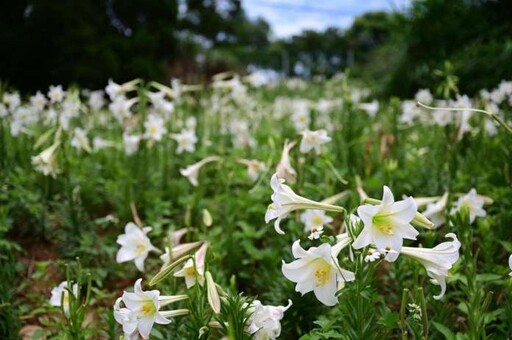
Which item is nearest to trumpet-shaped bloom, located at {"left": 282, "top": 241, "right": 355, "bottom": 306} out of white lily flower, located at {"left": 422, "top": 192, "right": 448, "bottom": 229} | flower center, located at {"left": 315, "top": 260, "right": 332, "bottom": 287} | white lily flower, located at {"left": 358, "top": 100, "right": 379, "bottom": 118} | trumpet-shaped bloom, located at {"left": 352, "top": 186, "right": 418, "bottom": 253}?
flower center, located at {"left": 315, "top": 260, "right": 332, "bottom": 287}

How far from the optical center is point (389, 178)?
2.30 m

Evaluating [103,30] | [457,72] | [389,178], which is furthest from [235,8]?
[389,178]

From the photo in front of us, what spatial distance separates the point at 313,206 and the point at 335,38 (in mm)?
25011

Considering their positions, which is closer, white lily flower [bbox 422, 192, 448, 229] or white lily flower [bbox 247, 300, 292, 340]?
white lily flower [bbox 247, 300, 292, 340]

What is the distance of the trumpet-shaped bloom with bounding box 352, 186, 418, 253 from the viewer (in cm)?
125

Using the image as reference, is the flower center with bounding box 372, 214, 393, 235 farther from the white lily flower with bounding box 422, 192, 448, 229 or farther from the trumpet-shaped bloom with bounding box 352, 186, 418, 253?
the white lily flower with bounding box 422, 192, 448, 229

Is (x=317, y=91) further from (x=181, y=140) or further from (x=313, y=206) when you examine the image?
(x=313, y=206)

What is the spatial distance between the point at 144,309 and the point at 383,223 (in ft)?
2.30

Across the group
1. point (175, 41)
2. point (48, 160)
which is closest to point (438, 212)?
point (48, 160)

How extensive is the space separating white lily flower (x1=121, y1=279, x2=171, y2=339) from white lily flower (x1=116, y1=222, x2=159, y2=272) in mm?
524

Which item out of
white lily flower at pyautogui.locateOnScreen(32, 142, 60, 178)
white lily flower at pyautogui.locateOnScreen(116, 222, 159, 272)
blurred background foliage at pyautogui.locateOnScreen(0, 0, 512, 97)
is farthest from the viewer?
blurred background foliage at pyautogui.locateOnScreen(0, 0, 512, 97)

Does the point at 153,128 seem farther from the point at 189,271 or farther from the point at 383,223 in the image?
the point at 383,223

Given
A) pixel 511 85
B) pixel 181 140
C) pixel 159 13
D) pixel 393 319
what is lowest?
pixel 393 319

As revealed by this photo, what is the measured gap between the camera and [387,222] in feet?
4.28
